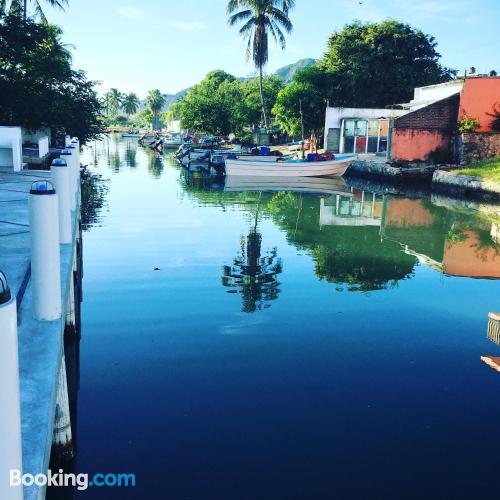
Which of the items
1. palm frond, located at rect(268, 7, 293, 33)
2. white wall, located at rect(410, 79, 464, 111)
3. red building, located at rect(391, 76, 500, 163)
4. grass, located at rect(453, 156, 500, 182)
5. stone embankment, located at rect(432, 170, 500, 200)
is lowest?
stone embankment, located at rect(432, 170, 500, 200)

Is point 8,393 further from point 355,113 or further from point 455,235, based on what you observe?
point 355,113

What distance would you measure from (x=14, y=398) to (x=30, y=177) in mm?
12769

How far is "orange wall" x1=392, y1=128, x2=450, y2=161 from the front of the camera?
32125 mm

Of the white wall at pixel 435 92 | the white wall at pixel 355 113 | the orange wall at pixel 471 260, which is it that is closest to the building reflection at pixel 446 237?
the orange wall at pixel 471 260

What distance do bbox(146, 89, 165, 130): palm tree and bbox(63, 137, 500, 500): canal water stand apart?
123 metres

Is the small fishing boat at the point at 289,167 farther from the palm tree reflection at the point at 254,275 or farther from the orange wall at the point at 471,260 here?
the palm tree reflection at the point at 254,275

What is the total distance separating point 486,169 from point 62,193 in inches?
981

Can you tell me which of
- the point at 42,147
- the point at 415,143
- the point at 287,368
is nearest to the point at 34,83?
the point at 42,147

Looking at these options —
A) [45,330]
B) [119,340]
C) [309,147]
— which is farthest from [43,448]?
[309,147]

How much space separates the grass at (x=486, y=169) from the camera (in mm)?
25188

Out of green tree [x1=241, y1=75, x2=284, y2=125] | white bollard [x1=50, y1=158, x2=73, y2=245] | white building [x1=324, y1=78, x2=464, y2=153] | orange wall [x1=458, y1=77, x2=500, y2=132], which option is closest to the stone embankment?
orange wall [x1=458, y1=77, x2=500, y2=132]

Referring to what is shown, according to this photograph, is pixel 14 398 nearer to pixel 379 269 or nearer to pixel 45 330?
pixel 45 330

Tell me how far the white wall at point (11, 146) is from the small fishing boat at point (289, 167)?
18.5 meters

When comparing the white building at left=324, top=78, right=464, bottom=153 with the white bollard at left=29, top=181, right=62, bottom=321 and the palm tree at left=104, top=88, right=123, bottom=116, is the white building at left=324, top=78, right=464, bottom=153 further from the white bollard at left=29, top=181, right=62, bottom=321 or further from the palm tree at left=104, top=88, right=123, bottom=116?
the palm tree at left=104, top=88, right=123, bottom=116
